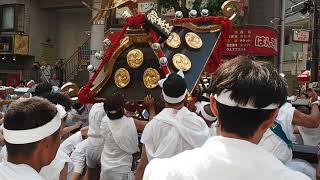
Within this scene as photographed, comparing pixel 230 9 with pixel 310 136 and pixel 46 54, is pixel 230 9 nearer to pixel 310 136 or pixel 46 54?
pixel 310 136

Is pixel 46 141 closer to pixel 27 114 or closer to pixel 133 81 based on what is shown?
pixel 27 114

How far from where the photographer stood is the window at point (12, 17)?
1002 inches

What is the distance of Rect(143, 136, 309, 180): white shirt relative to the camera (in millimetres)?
1633

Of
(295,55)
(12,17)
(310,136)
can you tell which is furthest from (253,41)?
(12,17)

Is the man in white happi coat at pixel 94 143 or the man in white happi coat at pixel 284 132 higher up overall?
the man in white happi coat at pixel 284 132

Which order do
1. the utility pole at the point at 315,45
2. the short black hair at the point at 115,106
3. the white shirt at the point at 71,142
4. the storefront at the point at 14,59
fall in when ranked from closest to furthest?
the short black hair at the point at 115,106 → the white shirt at the point at 71,142 → the utility pole at the point at 315,45 → the storefront at the point at 14,59

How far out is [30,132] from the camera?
232 centimetres

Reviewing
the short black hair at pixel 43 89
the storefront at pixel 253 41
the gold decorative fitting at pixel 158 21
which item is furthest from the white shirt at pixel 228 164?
the storefront at pixel 253 41

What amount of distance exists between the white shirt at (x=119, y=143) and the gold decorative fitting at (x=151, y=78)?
1.38 feet

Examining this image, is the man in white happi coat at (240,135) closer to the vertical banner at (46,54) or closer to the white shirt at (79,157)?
the white shirt at (79,157)

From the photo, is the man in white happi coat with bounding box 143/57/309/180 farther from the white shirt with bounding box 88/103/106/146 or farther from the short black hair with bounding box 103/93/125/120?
the white shirt with bounding box 88/103/106/146

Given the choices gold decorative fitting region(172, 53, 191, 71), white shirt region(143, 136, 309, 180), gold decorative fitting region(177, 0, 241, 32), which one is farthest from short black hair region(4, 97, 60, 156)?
gold decorative fitting region(177, 0, 241, 32)

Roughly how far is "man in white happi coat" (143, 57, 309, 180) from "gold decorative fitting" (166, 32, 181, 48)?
356cm

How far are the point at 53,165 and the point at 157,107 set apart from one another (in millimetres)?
2047
